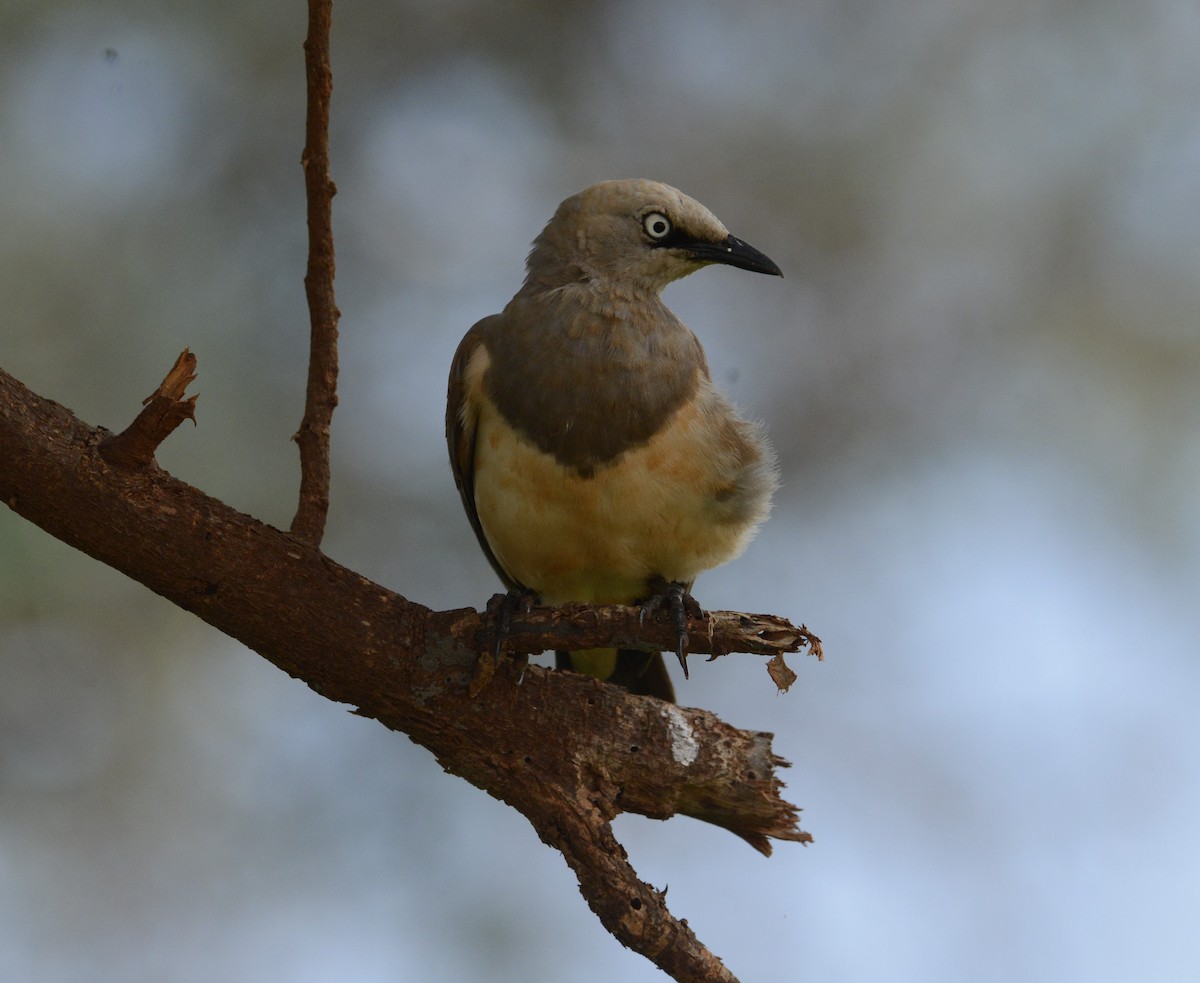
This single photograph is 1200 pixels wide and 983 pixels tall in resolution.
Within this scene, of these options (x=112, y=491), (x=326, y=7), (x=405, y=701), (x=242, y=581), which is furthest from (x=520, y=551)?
(x=326, y=7)

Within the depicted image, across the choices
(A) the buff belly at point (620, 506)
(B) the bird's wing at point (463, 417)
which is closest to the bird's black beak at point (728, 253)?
(A) the buff belly at point (620, 506)

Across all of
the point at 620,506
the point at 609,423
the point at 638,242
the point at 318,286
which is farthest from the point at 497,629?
the point at 638,242

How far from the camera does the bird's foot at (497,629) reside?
3344mm

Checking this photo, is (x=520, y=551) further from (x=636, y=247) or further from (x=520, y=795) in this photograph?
(x=636, y=247)

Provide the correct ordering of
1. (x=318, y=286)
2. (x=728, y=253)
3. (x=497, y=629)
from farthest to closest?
(x=728, y=253) < (x=318, y=286) < (x=497, y=629)

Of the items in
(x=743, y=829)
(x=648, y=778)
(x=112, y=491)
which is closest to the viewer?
(x=112, y=491)

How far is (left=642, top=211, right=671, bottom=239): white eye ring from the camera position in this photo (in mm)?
4117

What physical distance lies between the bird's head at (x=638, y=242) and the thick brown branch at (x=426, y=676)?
1.25m

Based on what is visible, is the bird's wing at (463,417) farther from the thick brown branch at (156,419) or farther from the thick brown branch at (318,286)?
the thick brown branch at (156,419)

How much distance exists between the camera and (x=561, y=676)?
3.70 meters

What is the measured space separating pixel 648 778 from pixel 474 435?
114 cm

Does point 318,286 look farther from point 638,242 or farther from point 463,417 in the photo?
point 638,242

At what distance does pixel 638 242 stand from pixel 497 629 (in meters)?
1.41

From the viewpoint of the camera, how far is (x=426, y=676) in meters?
3.41
